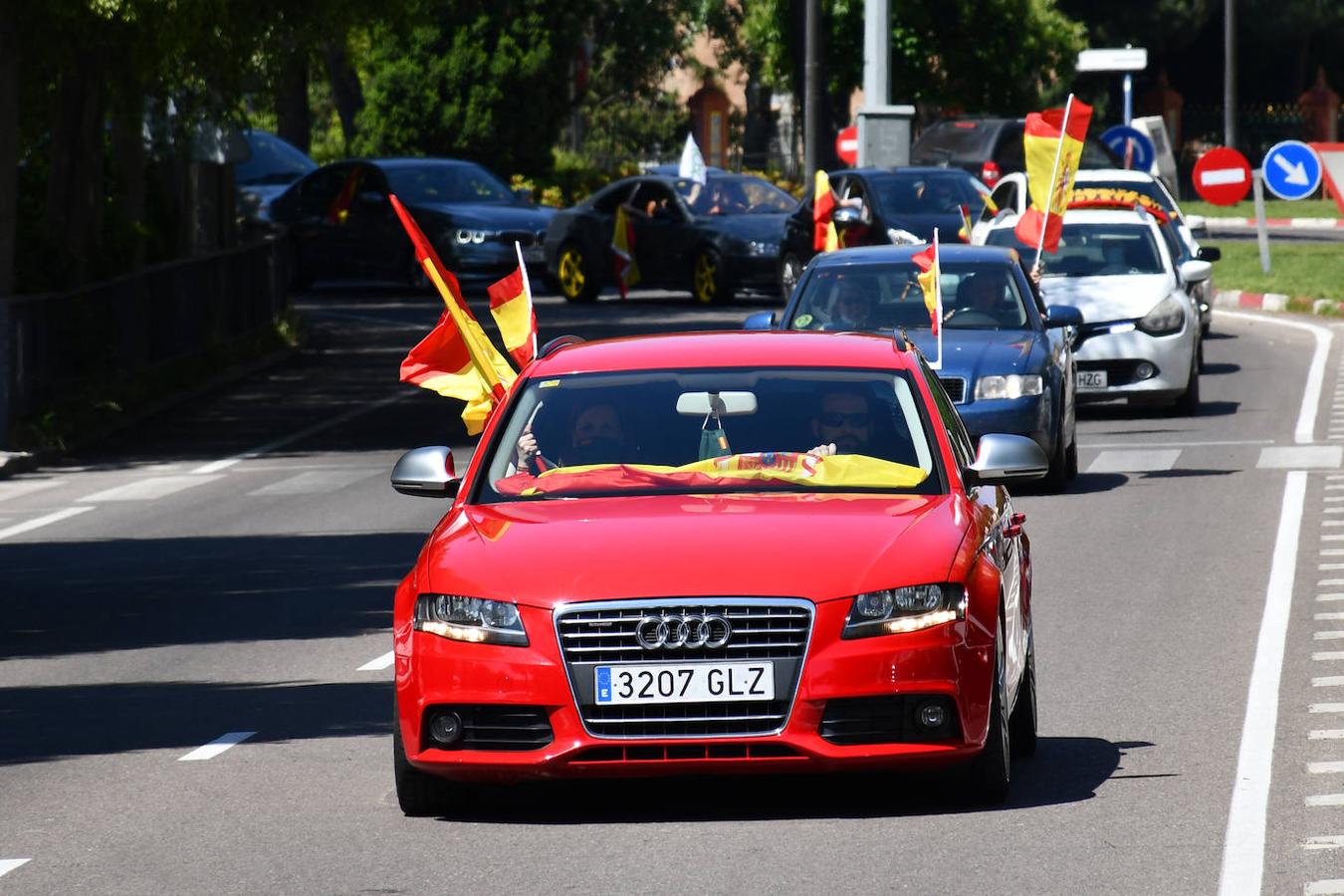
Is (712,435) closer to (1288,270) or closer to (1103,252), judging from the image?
(1103,252)

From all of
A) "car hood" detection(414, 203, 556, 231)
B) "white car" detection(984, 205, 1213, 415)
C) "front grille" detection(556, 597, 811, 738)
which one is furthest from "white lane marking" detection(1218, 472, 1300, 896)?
"car hood" detection(414, 203, 556, 231)

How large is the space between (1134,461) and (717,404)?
10624 millimetres

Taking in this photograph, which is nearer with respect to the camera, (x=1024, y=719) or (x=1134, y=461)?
(x=1024, y=719)

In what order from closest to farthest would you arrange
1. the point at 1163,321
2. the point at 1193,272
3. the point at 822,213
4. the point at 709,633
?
1. the point at 709,633
2. the point at 1163,321
3. the point at 1193,272
4. the point at 822,213

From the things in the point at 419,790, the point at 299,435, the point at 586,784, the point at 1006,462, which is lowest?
the point at 299,435

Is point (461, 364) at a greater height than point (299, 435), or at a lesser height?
greater

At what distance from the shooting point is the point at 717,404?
28.3 ft

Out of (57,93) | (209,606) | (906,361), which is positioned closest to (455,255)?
(57,93)

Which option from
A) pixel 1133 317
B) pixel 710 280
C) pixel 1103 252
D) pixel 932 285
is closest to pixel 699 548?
pixel 932 285

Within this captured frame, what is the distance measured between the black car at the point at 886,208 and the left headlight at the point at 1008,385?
45.4 ft

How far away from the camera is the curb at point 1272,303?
3350 cm

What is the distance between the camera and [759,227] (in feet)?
109

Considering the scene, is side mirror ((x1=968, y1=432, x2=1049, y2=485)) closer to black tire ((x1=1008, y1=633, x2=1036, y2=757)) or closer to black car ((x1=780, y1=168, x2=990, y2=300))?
black tire ((x1=1008, y1=633, x2=1036, y2=757))

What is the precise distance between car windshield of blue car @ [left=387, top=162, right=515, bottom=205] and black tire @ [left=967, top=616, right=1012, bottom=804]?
95.0 ft
